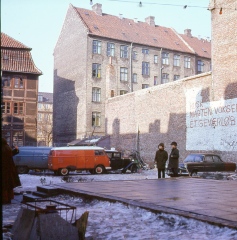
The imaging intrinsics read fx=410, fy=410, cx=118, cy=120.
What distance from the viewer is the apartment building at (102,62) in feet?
147

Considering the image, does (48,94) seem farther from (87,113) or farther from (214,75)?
(214,75)

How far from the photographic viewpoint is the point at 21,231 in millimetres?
5805

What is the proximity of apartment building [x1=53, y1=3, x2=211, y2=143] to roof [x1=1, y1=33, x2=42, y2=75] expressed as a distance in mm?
6389

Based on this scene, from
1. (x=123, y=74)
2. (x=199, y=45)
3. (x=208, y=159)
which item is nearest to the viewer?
(x=208, y=159)

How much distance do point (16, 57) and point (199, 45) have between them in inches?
1013

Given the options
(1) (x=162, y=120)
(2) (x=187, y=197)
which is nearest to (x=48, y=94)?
(1) (x=162, y=120)

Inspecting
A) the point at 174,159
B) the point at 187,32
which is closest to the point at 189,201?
the point at 174,159

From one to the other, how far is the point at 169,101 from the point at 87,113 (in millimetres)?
13997

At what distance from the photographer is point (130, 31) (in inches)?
1946

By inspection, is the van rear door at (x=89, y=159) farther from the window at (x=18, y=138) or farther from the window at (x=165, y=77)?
the window at (x=165, y=77)

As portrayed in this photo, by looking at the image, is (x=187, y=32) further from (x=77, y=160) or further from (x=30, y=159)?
(x=30, y=159)

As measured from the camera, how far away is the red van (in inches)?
987

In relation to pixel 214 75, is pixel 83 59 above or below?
above

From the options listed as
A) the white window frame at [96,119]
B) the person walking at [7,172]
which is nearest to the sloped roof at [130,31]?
the white window frame at [96,119]
